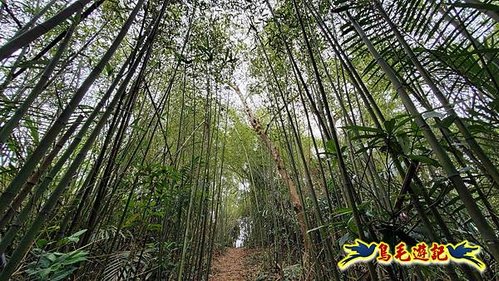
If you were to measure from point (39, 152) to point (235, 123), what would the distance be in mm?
4832

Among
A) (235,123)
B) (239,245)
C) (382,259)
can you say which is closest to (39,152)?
(382,259)

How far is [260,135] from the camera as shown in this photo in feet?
13.8

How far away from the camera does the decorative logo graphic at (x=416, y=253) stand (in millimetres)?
756

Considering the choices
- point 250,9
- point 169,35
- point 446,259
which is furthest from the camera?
point 250,9

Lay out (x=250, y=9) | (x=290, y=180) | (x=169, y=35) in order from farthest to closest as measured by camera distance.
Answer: (x=290, y=180) < (x=250, y=9) < (x=169, y=35)

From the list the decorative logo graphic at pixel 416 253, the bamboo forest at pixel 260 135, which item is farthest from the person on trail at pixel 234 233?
the decorative logo graphic at pixel 416 253

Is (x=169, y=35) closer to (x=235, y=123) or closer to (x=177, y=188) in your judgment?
(x=177, y=188)

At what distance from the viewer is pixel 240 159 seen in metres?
6.32

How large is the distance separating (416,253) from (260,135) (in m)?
3.40

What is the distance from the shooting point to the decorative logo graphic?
2.48 ft

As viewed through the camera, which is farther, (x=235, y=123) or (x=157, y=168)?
(x=235, y=123)

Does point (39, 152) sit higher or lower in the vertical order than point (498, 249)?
higher

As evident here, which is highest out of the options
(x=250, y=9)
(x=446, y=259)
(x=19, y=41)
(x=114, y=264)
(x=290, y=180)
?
(x=250, y=9)

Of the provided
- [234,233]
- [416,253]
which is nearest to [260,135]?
[416,253]
